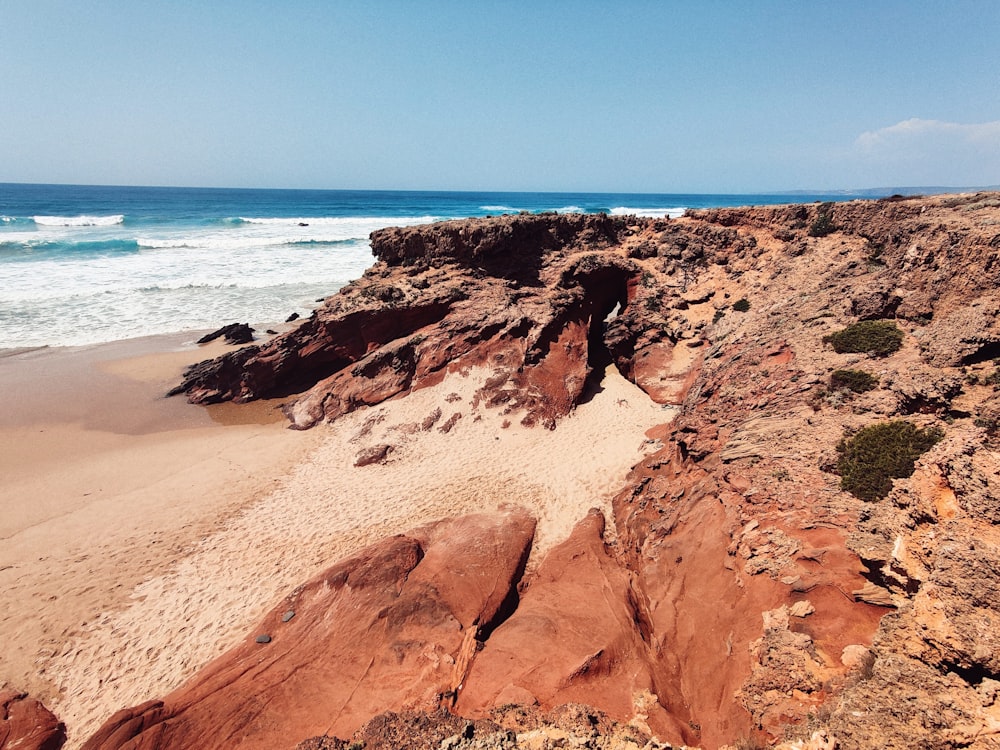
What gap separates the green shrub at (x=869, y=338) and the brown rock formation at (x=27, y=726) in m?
17.4

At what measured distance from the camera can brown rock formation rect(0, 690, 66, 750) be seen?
7.86m

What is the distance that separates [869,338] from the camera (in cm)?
1143

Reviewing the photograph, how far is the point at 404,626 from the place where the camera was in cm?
874

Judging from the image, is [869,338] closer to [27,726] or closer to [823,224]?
[823,224]

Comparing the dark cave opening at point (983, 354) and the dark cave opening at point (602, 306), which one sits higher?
the dark cave opening at point (983, 354)

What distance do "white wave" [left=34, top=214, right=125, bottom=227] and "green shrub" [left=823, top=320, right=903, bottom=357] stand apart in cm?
8607

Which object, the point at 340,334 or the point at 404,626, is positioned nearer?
the point at 404,626

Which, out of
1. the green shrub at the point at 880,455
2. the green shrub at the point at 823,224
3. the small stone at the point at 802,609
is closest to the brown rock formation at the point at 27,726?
the small stone at the point at 802,609

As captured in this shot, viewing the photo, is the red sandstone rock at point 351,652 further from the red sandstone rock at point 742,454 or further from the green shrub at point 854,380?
the green shrub at point 854,380

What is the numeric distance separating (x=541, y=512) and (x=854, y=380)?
7.71 m

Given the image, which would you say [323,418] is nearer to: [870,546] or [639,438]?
[639,438]

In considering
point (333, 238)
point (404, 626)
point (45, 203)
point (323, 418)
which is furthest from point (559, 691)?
point (45, 203)

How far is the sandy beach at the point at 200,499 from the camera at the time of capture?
9.77 metres

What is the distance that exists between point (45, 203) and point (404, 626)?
126m
